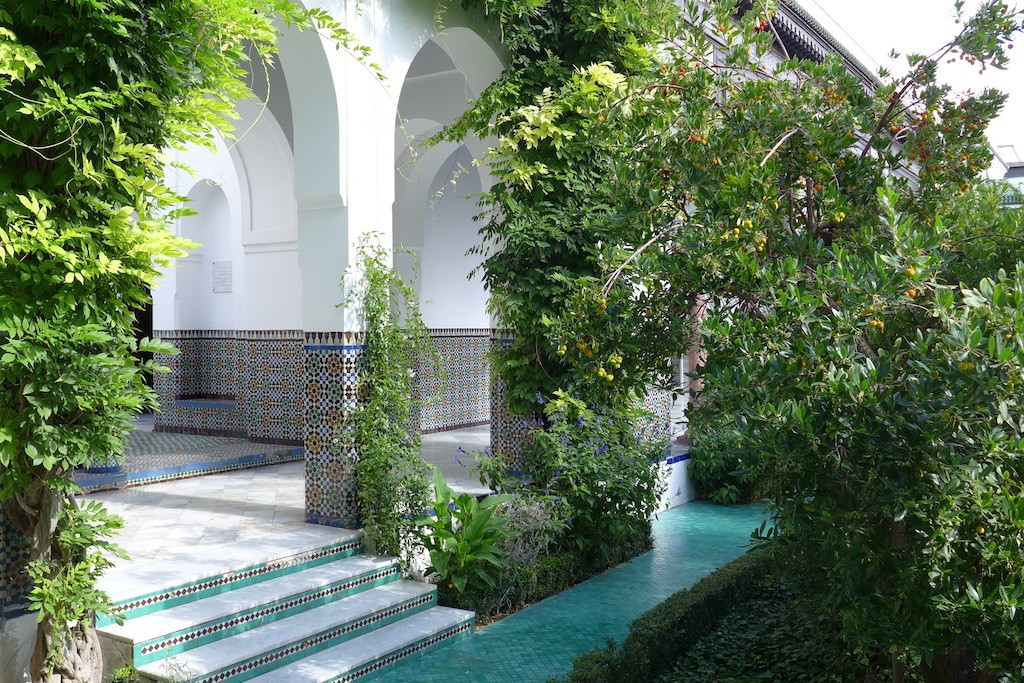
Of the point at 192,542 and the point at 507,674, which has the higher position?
the point at 192,542

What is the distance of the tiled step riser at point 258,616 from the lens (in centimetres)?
449

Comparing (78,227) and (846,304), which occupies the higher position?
(78,227)

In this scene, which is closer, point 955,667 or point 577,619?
point 955,667

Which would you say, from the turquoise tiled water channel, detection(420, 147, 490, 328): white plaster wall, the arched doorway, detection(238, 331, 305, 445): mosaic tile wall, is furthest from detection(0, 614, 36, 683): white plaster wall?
detection(420, 147, 490, 328): white plaster wall

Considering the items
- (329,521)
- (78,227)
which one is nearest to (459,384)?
(329,521)

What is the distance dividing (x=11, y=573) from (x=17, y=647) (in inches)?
14.4

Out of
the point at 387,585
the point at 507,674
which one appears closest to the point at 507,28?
the point at 387,585

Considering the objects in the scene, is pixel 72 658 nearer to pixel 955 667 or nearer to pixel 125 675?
pixel 125 675

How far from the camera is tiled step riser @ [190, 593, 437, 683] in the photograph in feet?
15.0

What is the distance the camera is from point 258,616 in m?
5.10

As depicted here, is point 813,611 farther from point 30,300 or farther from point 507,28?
point 507,28

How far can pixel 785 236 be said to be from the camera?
3.79 m

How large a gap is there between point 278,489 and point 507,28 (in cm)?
458

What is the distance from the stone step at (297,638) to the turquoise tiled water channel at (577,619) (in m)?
0.40
